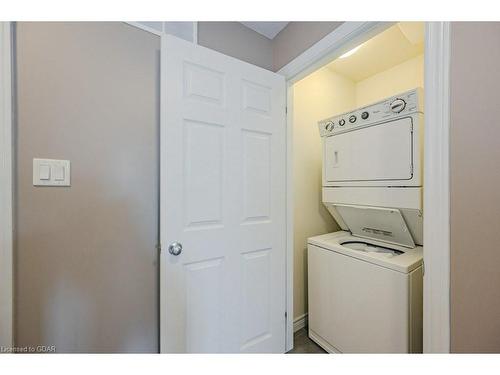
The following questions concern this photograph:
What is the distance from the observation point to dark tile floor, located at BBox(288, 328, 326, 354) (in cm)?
152

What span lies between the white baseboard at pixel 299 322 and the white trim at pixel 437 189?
121 centimetres

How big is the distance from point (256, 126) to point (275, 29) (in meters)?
0.78

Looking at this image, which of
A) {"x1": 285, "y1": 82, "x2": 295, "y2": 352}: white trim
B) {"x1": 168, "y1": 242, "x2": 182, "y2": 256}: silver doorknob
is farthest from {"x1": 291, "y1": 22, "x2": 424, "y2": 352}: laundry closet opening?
{"x1": 168, "y1": 242, "x2": 182, "y2": 256}: silver doorknob

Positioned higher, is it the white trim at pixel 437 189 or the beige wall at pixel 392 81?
the beige wall at pixel 392 81

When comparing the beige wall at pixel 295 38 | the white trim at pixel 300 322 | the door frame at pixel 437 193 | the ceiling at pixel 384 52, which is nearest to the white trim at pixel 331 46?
the beige wall at pixel 295 38

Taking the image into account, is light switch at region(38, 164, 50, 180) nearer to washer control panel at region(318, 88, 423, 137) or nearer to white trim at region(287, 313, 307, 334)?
washer control panel at region(318, 88, 423, 137)

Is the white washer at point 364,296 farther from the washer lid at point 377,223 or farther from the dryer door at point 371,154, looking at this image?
the dryer door at point 371,154

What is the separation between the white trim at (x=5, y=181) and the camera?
31.7 inches

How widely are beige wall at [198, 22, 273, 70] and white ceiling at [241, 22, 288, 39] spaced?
2 centimetres

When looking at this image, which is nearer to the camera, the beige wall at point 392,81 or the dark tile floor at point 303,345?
the dark tile floor at point 303,345

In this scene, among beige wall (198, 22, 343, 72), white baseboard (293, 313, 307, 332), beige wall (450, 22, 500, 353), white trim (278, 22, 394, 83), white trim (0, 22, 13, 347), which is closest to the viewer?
beige wall (450, 22, 500, 353)

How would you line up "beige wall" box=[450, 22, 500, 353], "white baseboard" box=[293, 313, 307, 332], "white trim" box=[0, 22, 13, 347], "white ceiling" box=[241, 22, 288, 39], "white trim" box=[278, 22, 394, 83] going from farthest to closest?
1. "white baseboard" box=[293, 313, 307, 332]
2. "white ceiling" box=[241, 22, 288, 39]
3. "white trim" box=[278, 22, 394, 83]
4. "white trim" box=[0, 22, 13, 347]
5. "beige wall" box=[450, 22, 500, 353]
